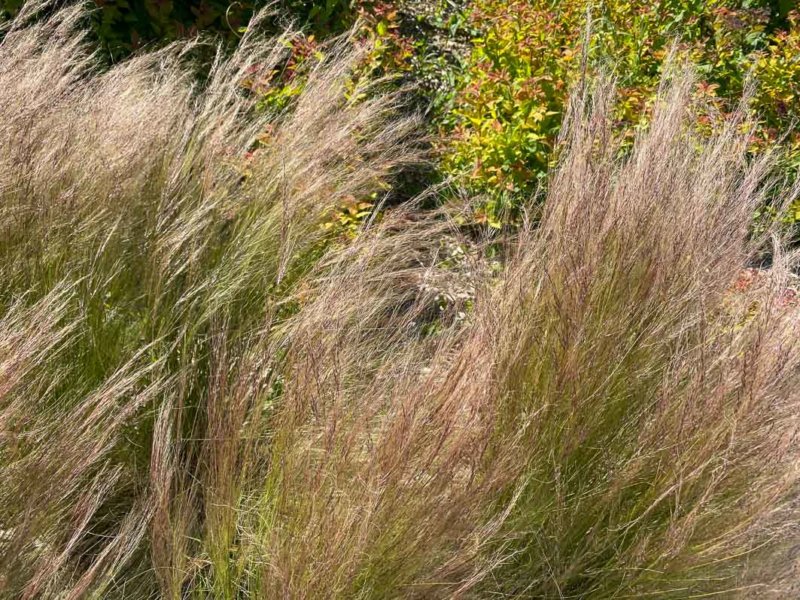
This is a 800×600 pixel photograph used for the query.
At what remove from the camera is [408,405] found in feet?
6.83

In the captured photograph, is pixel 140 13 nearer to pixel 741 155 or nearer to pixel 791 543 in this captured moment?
pixel 741 155

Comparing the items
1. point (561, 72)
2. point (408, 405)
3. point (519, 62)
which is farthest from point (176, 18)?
point (408, 405)

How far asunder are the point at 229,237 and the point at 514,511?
1.36m

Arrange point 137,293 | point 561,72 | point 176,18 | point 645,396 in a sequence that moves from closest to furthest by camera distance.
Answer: point 645,396 < point 137,293 < point 561,72 < point 176,18

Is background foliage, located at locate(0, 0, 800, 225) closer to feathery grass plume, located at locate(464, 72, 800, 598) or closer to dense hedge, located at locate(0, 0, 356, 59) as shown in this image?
dense hedge, located at locate(0, 0, 356, 59)

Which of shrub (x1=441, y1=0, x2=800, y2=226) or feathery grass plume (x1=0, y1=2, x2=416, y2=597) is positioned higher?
feathery grass plume (x1=0, y1=2, x2=416, y2=597)

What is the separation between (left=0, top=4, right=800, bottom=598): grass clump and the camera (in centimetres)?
203

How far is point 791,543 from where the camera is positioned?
234 centimetres

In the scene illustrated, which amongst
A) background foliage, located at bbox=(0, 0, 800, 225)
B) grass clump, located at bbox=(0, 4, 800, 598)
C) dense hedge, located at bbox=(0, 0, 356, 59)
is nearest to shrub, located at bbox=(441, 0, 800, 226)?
background foliage, located at bbox=(0, 0, 800, 225)

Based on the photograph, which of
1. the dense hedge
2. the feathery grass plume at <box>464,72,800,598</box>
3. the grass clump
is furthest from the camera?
the dense hedge

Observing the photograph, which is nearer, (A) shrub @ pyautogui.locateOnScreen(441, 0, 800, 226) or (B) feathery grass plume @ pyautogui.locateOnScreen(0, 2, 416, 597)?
(B) feathery grass plume @ pyautogui.locateOnScreen(0, 2, 416, 597)

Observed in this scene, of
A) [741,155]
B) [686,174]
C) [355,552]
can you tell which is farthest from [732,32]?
[355,552]

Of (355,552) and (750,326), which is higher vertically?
(355,552)

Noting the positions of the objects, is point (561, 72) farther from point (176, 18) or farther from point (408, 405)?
point (408, 405)
